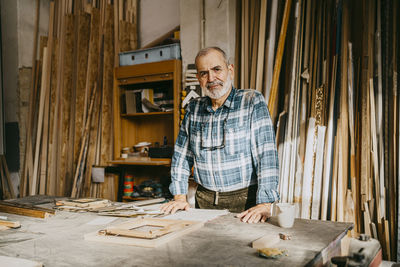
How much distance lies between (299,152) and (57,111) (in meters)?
3.07

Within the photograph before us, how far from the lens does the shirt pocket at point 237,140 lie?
2199 mm

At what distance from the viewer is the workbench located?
1145mm

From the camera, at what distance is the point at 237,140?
7.23 feet

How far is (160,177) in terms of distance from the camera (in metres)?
4.24

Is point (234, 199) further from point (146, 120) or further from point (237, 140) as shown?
point (146, 120)

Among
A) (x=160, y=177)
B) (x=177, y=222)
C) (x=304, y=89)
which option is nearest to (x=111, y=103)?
(x=160, y=177)

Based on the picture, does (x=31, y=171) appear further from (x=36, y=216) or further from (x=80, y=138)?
(x=36, y=216)

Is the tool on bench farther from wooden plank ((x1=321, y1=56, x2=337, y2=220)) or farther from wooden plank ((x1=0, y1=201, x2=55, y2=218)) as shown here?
wooden plank ((x1=321, y1=56, x2=337, y2=220))

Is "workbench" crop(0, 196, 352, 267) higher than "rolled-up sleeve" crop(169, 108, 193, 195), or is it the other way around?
"rolled-up sleeve" crop(169, 108, 193, 195)

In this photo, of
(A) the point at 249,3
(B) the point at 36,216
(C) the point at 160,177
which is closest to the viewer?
(B) the point at 36,216

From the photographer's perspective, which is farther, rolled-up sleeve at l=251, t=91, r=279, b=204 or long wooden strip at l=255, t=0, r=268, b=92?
long wooden strip at l=255, t=0, r=268, b=92

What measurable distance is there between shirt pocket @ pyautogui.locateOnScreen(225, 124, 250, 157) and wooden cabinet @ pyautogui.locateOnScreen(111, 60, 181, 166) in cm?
155

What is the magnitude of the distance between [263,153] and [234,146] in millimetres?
185

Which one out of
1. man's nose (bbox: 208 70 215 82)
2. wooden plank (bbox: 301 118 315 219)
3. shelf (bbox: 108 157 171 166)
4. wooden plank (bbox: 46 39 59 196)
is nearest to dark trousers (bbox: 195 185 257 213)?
man's nose (bbox: 208 70 215 82)
